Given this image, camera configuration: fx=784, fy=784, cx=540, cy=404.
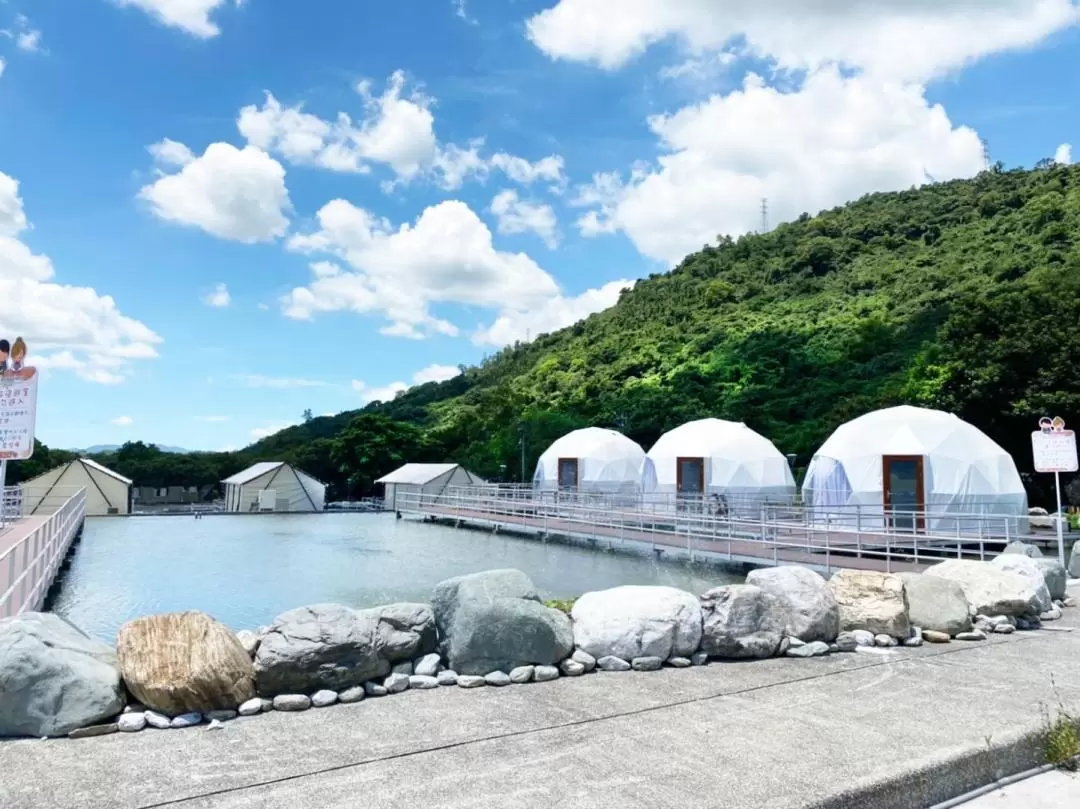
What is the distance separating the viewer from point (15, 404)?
22.8 ft

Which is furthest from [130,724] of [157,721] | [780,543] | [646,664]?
[780,543]

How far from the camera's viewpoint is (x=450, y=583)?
587 centimetres

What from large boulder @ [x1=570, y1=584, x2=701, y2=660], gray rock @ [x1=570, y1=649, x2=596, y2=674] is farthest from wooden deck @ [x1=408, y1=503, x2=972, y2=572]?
gray rock @ [x1=570, y1=649, x2=596, y2=674]

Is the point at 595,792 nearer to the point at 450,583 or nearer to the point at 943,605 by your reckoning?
the point at 450,583

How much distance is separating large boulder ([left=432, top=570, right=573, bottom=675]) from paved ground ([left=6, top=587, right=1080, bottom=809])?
0.27 meters

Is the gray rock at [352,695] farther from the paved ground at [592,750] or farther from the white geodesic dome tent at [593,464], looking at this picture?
the white geodesic dome tent at [593,464]

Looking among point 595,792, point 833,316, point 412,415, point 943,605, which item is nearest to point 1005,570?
point 943,605

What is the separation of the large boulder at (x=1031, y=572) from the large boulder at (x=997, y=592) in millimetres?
134

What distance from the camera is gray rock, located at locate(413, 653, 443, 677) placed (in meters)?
5.30

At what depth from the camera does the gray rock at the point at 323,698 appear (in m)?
4.73

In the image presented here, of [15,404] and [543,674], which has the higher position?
[15,404]

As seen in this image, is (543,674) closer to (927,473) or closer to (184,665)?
(184,665)

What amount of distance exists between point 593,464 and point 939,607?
2593cm

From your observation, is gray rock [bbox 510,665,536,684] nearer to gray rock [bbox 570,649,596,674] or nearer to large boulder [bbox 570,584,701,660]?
gray rock [bbox 570,649,596,674]
